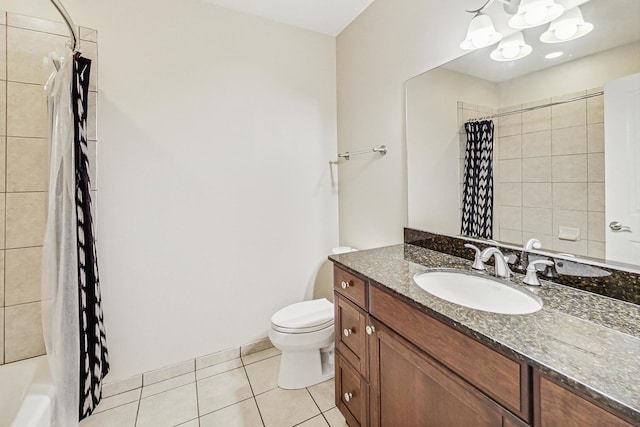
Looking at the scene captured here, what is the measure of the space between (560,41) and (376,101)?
104 centimetres

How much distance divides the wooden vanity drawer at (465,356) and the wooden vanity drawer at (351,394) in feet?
1.31

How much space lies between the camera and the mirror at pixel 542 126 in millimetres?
968

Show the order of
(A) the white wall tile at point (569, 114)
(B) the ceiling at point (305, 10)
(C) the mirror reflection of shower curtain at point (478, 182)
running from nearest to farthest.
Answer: (A) the white wall tile at point (569, 114)
(C) the mirror reflection of shower curtain at point (478, 182)
(B) the ceiling at point (305, 10)

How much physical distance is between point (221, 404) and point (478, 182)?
1840 mm

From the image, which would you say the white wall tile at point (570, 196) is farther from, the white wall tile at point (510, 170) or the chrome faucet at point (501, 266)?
the chrome faucet at point (501, 266)

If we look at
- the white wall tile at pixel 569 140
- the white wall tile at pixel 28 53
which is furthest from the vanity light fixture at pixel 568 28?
the white wall tile at pixel 28 53

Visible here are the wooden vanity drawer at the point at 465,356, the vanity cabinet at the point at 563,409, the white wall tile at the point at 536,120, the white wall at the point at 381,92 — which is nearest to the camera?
the vanity cabinet at the point at 563,409

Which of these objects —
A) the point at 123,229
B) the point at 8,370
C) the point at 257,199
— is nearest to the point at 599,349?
the point at 257,199

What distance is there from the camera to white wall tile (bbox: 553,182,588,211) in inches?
40.2

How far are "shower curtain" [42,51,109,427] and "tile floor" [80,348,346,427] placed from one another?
267mm

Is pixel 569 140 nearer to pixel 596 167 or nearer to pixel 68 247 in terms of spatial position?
pixel 596 167

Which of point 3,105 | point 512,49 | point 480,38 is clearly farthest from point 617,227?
point 3,105

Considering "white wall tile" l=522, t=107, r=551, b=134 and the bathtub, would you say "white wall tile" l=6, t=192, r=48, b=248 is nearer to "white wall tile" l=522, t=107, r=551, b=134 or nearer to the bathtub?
the bathtub

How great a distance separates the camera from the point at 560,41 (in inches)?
42.1
